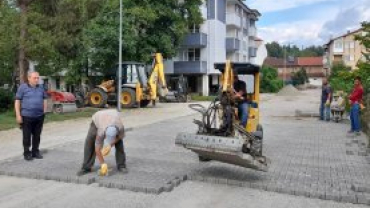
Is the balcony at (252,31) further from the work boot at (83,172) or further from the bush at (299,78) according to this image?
the work boot at (83,172)

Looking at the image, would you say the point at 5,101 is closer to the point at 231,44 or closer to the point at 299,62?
the point at 231,44

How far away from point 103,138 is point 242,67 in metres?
3.66

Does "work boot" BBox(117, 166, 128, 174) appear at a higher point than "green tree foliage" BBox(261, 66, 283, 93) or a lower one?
lower

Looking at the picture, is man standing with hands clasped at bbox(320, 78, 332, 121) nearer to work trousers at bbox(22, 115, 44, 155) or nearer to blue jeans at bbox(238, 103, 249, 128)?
blue jeans at bbox(238, 103, 249, 128)

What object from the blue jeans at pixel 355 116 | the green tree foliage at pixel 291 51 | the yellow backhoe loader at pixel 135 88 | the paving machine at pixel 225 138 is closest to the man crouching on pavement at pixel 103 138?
the paving machine at pixel 225 138

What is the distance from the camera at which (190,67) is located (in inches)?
1873

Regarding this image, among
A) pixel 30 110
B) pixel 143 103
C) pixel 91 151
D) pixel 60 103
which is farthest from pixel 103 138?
pixel 143 103

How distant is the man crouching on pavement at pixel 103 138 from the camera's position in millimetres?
7906

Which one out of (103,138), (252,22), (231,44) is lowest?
(103,138)

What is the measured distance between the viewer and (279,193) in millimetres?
7301

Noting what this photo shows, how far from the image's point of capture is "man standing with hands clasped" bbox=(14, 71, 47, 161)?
382 inches

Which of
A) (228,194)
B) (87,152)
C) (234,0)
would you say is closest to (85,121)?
(87,152)

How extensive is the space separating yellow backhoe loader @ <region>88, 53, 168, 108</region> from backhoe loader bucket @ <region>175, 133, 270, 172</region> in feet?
61.5

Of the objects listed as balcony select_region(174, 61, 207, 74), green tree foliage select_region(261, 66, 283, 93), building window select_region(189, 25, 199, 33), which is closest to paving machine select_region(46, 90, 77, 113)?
balcony select_region(174, 61, 207, 74)
